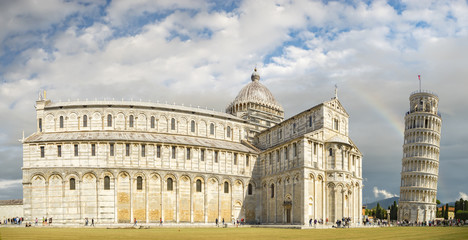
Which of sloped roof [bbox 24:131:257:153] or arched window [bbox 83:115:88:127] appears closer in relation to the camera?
sloped roof [bbox 24:131:257:153]

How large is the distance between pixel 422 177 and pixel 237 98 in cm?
5275

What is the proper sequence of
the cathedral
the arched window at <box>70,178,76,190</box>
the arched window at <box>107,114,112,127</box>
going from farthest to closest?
the arched window at <box>107,114,112,127</box> → the arched window at <box>70,178,76,190</box> → the cathedral

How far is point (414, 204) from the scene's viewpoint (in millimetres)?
108375

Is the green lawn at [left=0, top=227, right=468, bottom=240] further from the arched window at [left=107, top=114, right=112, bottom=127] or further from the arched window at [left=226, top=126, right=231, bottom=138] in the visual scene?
the arched window at [left=226, top=126, right=231, bottom=138]

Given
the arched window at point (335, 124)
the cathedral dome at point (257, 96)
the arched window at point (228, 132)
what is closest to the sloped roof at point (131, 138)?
the arched window at point (228, 132)

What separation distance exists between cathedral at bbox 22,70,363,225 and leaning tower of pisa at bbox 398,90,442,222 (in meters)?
45.9

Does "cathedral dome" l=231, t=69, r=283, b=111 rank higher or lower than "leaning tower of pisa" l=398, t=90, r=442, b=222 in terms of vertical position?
higher

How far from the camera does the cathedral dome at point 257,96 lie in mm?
92000

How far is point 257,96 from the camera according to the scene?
92875 mm

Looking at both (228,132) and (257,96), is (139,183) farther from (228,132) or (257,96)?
Answer: (257,96)

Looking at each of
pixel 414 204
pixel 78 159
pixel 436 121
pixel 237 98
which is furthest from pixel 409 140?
pixel 78 159

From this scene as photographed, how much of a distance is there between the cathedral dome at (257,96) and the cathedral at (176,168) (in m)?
14.4

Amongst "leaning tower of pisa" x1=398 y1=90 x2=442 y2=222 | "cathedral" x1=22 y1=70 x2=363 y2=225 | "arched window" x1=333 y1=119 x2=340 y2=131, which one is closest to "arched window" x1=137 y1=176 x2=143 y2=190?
"cathedral" x1=22 y1=70 x2=363 y2=225

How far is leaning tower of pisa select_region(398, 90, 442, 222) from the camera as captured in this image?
10854 centimetres
